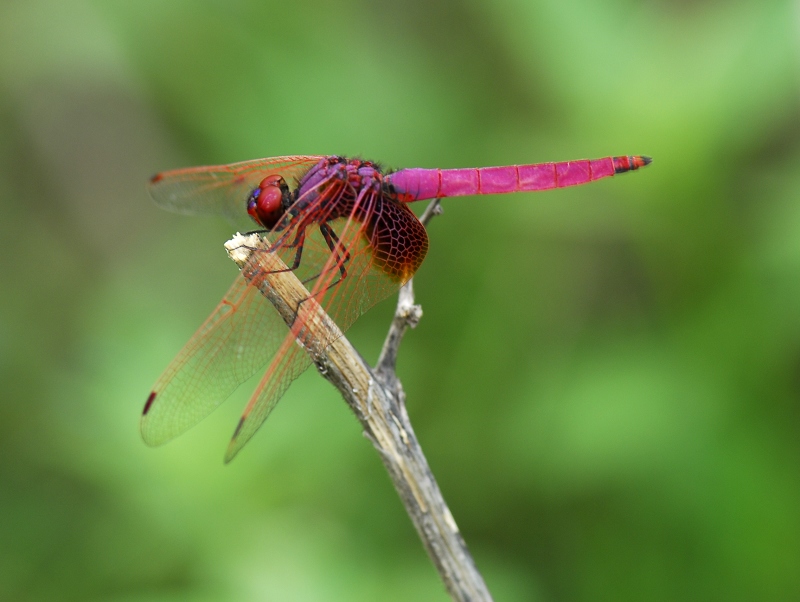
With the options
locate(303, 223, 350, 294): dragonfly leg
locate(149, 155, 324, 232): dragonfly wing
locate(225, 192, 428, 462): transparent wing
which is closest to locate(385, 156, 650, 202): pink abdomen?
locate(225, 192, 428, 462): transparent wing

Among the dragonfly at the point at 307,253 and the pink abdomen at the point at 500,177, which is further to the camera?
the pink abdomen at the point at 500,177

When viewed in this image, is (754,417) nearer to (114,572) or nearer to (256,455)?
(256,455)

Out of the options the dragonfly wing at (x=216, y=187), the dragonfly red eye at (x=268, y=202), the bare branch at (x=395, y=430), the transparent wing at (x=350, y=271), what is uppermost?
the dragonfly wing at (x=216, y=187)

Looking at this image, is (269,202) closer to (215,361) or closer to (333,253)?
(333,253)

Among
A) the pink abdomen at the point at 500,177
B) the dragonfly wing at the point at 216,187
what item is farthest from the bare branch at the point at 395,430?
the dragonfly wing at the point at 216,187

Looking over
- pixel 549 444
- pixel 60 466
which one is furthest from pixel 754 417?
pixel 60 466

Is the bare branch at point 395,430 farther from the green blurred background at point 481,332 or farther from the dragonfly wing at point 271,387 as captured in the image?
the green blurred background at point 481,332

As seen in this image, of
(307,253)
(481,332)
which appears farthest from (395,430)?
(481,332)

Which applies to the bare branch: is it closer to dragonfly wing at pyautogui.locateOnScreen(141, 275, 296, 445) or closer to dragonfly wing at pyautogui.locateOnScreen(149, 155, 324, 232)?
dragonfly wing at pyautogui.locateOnScreen(141, 275, 296, 445)

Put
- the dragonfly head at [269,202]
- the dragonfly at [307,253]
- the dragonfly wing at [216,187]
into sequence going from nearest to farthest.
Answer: the dragonfly at [307,253]
the dragonfly head at [269,202]
the dragonfly wing at [216,187]

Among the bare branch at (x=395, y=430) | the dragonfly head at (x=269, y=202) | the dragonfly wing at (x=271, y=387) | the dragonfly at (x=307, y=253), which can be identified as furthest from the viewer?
the dragonfly head at (x=269, y=202)
